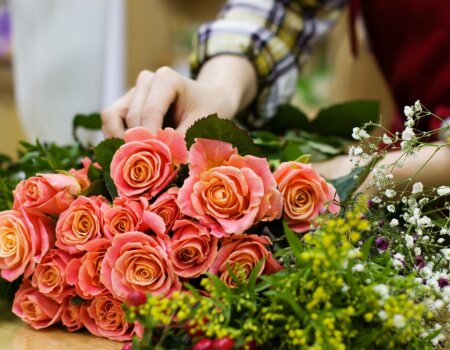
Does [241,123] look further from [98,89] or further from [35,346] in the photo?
[35,346]

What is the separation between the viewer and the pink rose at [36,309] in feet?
1.40

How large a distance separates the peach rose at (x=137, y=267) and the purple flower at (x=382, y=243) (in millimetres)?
132

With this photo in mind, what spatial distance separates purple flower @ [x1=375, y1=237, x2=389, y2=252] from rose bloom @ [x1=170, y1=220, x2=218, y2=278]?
0.35ft

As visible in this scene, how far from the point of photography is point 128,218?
0.40 meters

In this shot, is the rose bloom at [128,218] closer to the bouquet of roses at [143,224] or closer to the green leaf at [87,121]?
the bouquet of roses at [143,224]

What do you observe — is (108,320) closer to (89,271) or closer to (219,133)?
(89,271)

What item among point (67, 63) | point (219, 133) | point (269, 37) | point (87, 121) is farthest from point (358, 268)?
point (67, 63)

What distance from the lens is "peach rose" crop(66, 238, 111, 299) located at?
0.40 meters

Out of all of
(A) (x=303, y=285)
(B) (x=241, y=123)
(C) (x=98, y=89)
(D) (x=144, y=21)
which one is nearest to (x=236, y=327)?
(A) (x=303, y=285)

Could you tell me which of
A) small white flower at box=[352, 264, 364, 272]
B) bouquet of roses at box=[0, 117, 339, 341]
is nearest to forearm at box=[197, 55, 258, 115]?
bouquet of roses at box=[0, 117, 339, 341]

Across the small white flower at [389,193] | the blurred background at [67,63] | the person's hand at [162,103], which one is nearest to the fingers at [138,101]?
the person's hand at [162,103]

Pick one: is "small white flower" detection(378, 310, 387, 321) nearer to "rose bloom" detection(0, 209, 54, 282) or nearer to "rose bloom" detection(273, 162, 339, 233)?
"rose bloom" detection(273, 162, 339, 233)

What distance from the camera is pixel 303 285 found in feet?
1.08

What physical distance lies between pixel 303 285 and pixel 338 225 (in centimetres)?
4
